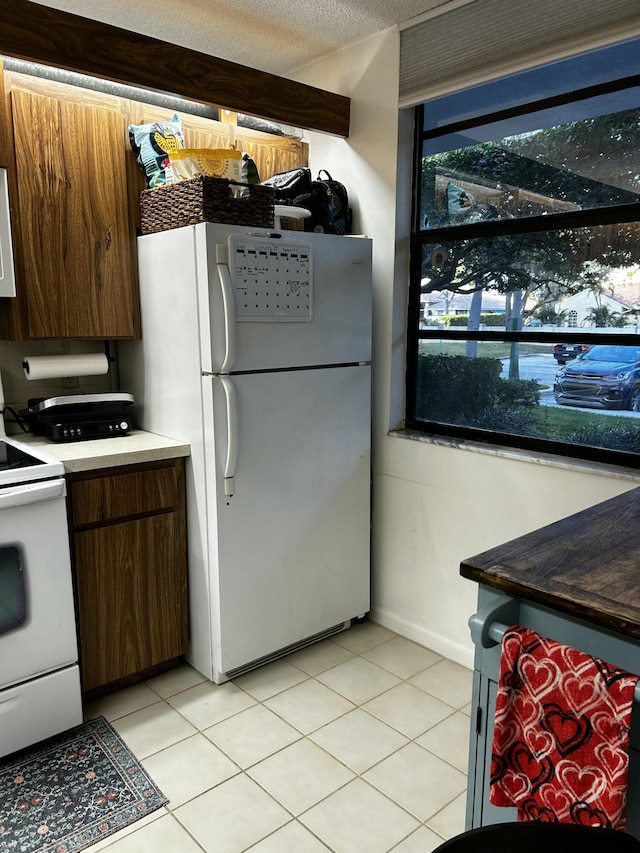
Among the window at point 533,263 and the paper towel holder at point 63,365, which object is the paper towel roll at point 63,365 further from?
the window at point 533,263

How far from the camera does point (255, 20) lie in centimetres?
245

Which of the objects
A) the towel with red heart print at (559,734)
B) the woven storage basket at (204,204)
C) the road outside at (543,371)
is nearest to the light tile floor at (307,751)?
the towel with red heart print at (559,734)

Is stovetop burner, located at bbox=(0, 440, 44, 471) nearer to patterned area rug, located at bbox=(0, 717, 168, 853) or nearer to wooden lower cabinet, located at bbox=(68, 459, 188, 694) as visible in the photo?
wooden lower cabinet, located at bbox=(68, 459, 188, 694)

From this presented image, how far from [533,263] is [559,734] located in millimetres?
1720

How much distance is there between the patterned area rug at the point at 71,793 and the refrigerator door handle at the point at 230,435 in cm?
95

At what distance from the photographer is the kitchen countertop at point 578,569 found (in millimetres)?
1036

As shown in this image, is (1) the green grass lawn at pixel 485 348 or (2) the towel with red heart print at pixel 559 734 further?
(1) the green grass lawn at pixel 485 348

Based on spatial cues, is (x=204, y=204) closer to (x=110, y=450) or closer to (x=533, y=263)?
(x=110, y=450)

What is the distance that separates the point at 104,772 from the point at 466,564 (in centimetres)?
149

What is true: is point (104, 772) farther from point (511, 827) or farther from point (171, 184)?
point (171, 184)

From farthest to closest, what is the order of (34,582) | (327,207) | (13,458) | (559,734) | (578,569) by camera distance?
(327,207), (13,458), (34,582), (578,569), (559,734)

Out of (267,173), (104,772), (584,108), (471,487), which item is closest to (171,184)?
(267,173)

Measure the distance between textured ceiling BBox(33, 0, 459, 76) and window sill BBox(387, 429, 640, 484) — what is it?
165 cm

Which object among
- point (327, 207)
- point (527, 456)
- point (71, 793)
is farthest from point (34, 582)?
point (327, 207)
